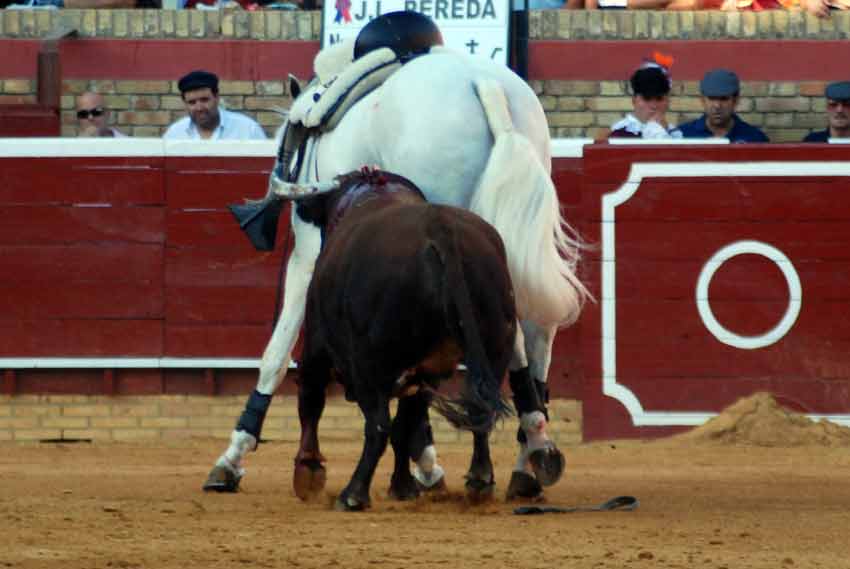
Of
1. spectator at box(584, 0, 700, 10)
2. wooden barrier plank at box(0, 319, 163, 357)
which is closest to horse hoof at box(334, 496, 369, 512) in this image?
wooden barrier plank at box(0, 319, 163, 357)

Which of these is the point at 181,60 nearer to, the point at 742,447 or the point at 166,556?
the point at 742,447

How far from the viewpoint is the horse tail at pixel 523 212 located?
830 centimetres

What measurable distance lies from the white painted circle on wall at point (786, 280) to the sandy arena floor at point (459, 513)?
348 millimetres

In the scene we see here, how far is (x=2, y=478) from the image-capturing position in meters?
9.93

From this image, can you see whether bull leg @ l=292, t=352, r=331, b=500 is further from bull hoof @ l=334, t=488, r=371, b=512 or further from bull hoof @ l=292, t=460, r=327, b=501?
bull hoof @ l=334, t=488, r=371, b=512

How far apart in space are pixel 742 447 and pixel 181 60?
4.62m

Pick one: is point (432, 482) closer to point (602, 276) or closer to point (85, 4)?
point (602, 276)

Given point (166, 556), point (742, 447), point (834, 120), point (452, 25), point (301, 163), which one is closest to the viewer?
point (166, 556)

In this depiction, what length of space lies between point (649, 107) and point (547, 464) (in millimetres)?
4398

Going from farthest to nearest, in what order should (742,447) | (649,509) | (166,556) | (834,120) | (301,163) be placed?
(834,120)
(742,447)
(301,163)
(649,509)
(166,556)

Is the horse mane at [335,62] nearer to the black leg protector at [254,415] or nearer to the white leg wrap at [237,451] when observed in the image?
the black leg protector at [254,415]

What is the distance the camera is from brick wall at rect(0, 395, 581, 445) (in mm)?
12172

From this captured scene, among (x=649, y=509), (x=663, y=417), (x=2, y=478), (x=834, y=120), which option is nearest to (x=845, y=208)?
(x=834, y=120)

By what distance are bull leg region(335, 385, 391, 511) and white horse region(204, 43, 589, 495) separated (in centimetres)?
82
